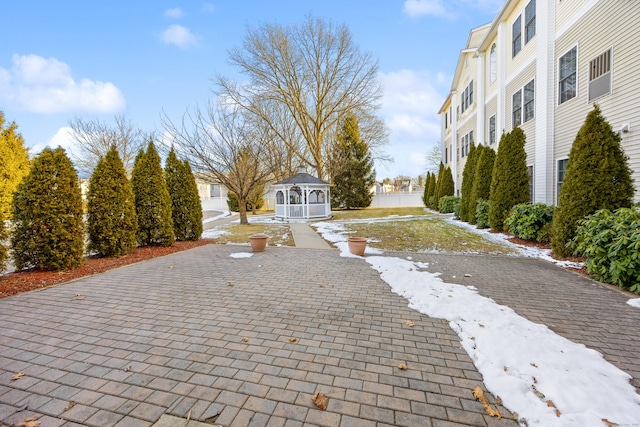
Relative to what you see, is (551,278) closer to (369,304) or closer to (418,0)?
(369,304)

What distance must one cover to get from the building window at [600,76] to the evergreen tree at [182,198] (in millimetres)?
11746

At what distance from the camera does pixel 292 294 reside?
4.47 m

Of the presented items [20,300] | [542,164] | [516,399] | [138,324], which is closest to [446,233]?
[542,164]

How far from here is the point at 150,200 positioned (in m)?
8.34

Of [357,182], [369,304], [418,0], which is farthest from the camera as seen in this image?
[357,182]

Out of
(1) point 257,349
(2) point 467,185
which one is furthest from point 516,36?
(1) point 257,349

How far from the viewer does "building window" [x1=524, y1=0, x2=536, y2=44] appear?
10391mm

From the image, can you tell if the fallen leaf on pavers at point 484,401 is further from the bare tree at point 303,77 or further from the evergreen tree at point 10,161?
the bare tree at point 303,77

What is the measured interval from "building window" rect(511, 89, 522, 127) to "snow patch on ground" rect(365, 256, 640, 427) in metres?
10.7

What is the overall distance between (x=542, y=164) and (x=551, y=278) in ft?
→ 20.8

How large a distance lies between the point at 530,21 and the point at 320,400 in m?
14.1

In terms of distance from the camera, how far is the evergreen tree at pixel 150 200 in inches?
326

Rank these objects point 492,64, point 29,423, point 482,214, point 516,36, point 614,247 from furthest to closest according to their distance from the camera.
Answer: point 492,64 < point 516,36 < point 482,214 < point 614,247 < point 29,423

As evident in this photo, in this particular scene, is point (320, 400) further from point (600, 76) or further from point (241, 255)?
point (600, 76)
